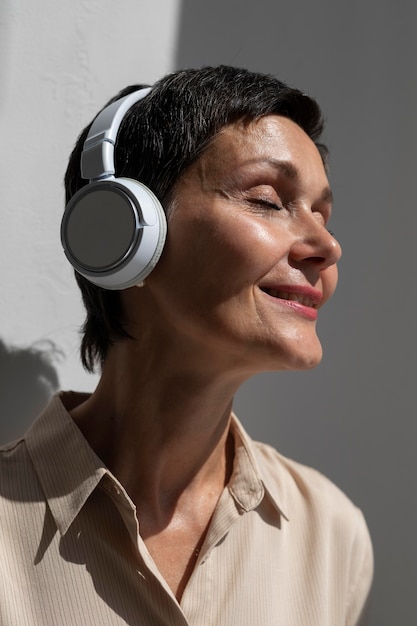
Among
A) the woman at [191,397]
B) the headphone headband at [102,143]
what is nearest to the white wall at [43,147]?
the woman at [191,397]

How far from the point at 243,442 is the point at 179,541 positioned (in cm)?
24

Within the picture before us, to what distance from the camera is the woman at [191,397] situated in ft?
4.06

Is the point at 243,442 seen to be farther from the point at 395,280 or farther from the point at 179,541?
the point at 395,280

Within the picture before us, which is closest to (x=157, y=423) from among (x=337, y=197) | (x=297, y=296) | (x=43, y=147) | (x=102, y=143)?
(x=297, y=296)

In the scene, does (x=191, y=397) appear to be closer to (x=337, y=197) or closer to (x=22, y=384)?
(x=22, y=384)

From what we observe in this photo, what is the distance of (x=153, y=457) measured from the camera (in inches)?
54.1

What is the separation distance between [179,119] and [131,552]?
2.32ft

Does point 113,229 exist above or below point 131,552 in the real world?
above

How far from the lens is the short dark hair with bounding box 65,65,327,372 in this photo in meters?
1.31

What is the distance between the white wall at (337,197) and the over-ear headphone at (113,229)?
43 cm

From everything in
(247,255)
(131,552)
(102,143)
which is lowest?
(131,552)

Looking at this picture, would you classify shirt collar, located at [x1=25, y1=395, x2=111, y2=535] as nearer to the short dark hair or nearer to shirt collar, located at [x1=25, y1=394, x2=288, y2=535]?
shirt collar, located at [x1=25, y1=394, x2=288, y2=535]

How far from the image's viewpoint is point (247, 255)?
123 centimetres

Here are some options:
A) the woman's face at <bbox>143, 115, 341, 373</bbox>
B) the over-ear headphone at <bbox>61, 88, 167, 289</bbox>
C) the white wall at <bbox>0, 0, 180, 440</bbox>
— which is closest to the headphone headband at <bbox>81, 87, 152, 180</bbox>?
the over-ear headphone at <bbox>61, 88, 167, 289</bbox>
